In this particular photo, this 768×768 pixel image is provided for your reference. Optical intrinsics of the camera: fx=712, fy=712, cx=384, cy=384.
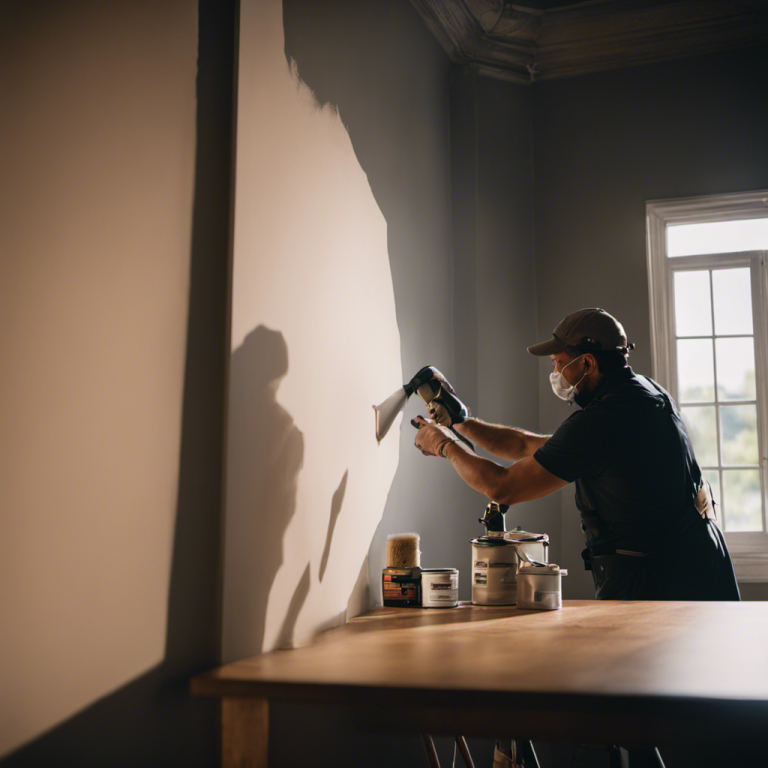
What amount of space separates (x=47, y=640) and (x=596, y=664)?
2.77 feet

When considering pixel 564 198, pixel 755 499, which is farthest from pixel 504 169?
pixel 755 499

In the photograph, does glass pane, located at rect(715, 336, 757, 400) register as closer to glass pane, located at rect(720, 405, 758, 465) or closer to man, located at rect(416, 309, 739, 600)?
glass pane, located at rect(720, 405, 758, 465)

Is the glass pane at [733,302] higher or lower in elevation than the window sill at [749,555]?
higher

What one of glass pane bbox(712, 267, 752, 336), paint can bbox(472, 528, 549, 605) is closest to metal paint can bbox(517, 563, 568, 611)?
paint can bbox(472, 528, 549, 605)

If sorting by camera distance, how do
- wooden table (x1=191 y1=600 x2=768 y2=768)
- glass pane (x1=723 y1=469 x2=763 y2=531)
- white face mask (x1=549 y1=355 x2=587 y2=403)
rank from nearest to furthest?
wooden table (x1=191 y1=600 x2=768 y2=768) → white face mask (x1=549 y1=355 x2=587 y2=403) → glass pane (x1=723 y1=469 x2=763 y2=531)

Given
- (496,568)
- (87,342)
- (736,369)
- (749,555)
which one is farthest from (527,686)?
(736,369)

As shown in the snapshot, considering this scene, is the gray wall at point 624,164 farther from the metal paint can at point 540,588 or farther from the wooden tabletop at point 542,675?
the wooden tabletop at point 542,675

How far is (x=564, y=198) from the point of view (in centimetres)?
351

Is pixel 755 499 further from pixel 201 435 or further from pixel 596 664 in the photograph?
pixel 201 435

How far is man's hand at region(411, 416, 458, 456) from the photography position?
214cm

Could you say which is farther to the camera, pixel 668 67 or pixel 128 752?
pixel 668 67

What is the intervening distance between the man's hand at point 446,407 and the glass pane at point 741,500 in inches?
72.7

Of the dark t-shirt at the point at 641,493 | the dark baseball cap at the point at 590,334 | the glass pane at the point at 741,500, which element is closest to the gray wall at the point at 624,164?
the glass pane at the point at 741,500

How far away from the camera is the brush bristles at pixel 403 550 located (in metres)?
2.00
